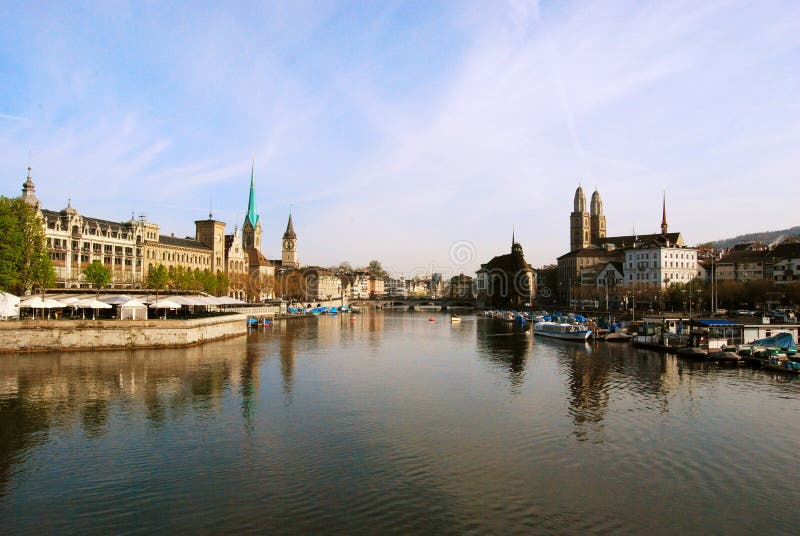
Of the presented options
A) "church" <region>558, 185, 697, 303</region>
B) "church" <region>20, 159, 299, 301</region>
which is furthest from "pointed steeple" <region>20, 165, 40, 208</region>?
"church" <region>558, 185, 697, 303</region>

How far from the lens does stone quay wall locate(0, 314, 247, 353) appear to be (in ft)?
180

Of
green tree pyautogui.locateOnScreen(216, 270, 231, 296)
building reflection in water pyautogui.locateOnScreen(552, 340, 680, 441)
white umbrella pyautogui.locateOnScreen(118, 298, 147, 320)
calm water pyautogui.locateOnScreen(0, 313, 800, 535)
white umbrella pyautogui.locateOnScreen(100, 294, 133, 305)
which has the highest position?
green tree pyautogui.locateOnScreen(216, 270, 231, 296)

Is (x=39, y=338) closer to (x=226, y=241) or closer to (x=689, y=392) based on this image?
(x=689, y=392)

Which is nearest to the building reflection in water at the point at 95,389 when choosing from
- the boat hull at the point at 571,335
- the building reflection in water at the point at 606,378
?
the building reflection in water at the point at 606,378

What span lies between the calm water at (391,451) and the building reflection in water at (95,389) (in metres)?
0.21

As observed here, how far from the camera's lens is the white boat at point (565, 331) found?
82544mm

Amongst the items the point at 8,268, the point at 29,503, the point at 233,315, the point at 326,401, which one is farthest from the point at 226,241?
the point at 29,503

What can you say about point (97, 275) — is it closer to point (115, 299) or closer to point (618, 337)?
point (115, 299)

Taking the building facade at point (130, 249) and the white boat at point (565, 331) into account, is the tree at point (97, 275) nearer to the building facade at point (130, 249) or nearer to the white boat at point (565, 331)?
the building facade at point (130, 249)

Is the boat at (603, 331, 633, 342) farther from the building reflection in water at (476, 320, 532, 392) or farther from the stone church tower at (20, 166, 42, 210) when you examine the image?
the stone church tower at (20, 166, 42, 210)

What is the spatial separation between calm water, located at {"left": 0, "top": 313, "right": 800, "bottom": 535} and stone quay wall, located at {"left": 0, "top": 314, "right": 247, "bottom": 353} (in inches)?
318

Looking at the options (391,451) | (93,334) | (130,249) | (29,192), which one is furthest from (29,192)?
(391,451)

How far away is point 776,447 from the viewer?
88.8 ft

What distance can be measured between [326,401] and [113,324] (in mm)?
33939
